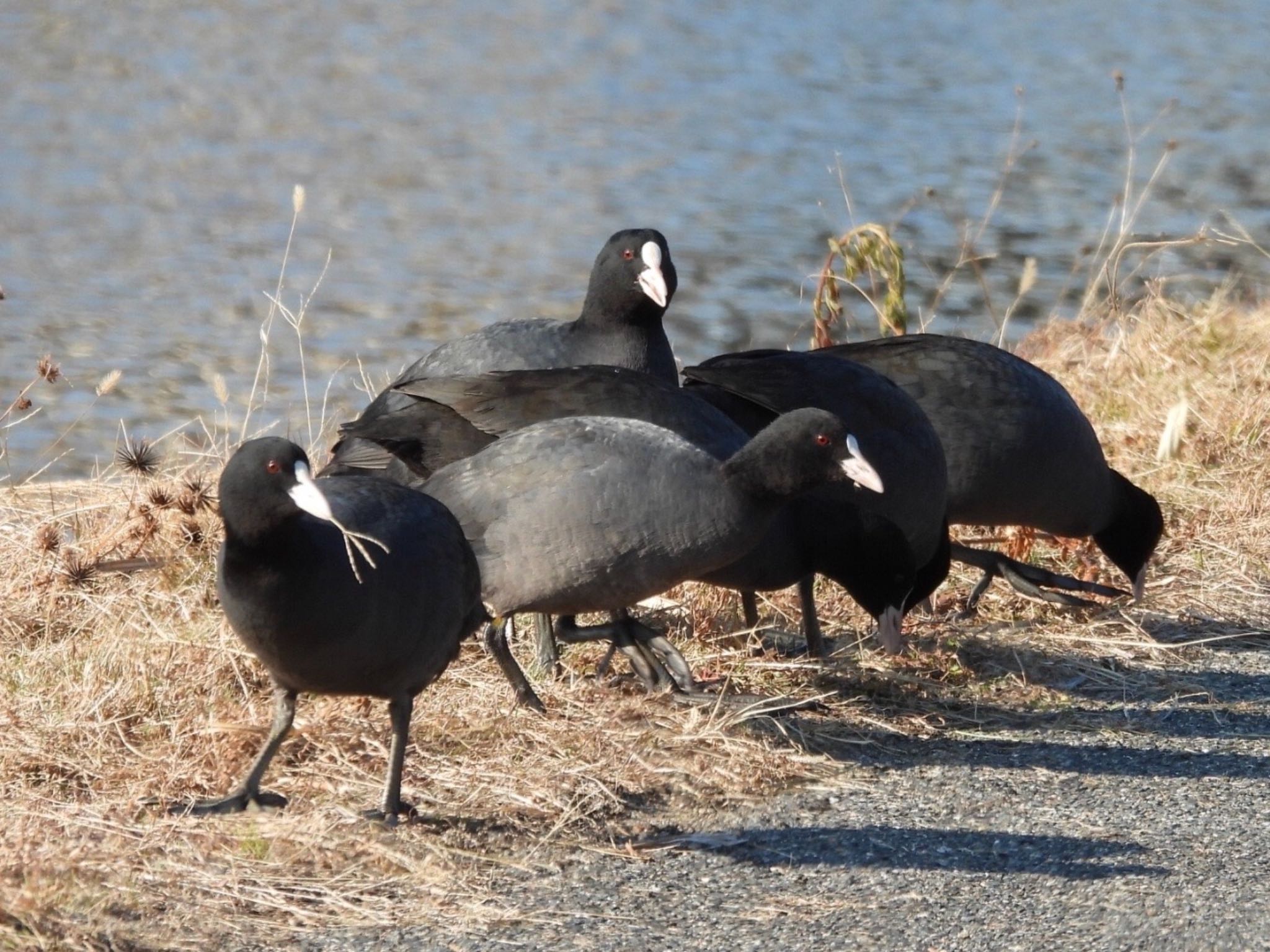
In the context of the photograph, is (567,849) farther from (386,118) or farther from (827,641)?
(386,118)

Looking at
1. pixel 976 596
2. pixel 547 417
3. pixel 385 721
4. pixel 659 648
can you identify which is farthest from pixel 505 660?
pixel 976 596

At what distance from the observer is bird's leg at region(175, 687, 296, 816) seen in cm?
368

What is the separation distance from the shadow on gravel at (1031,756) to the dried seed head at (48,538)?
6.83ft

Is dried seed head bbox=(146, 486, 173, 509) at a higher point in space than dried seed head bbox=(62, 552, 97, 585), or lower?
higher

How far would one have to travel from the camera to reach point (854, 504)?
4742 mm

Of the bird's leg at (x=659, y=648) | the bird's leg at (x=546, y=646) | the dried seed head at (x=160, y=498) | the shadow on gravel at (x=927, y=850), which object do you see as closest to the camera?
the shadow on gravel at (x=927, y=850)

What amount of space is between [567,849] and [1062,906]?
956 millimetres

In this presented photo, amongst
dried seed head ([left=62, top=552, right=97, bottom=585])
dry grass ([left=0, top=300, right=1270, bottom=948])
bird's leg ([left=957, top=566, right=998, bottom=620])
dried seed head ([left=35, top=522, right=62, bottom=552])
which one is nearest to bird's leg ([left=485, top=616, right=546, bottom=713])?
dry grass ([left=0, top=300, right=1270, bottom=948])

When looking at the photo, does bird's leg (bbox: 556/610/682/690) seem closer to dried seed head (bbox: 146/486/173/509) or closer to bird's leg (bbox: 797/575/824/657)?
bird's leg (bbox: 797/575/824/657)

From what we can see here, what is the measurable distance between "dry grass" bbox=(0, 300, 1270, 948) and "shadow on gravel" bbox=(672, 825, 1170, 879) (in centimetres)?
22

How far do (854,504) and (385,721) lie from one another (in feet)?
4.43

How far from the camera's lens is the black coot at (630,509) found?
413 centimetres

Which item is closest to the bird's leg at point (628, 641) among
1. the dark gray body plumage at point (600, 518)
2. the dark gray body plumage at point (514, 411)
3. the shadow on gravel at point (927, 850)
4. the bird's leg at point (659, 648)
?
the bird's leg at point (659, 648)

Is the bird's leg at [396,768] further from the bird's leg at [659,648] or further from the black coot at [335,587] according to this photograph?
the bird's leg at [659,648]
